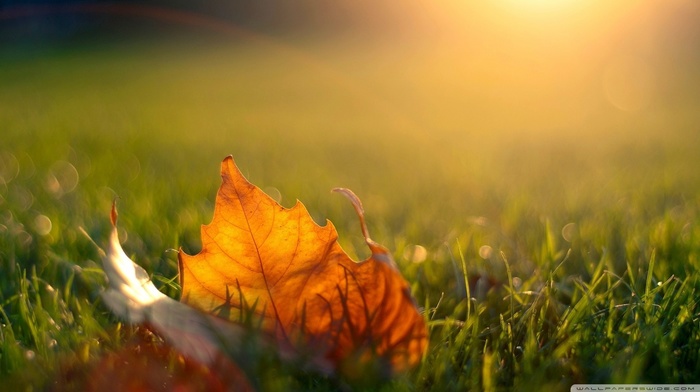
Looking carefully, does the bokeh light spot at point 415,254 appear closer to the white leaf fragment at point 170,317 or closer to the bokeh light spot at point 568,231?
the bokeh light spot at point 568,231

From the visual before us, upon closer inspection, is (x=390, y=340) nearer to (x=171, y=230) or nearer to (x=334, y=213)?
(x=171, y=230)

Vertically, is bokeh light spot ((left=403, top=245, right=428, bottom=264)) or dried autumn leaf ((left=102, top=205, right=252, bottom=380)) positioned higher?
dried autumn leaf ((left=102, top=205, right=252, bottom=380))

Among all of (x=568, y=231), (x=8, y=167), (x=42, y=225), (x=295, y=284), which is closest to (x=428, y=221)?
(x=568, y=231)

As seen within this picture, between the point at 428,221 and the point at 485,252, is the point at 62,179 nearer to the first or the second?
the point at 428,221

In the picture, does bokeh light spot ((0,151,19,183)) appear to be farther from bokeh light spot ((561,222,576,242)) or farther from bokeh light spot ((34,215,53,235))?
bokeh light spot ((561,222,576,242))

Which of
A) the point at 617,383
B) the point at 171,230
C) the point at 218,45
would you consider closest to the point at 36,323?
the point at 171,230

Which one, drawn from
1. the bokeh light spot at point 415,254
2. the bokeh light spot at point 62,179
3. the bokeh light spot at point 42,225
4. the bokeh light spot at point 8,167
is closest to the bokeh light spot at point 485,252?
the bokeh light spot at point 415,254

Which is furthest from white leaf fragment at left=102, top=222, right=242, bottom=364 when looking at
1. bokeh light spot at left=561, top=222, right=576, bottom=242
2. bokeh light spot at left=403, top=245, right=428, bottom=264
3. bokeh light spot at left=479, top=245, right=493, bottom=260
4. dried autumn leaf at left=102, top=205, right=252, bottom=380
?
bokeh light spot at left=561, top=222, right=576, bottom=242
